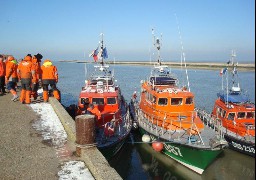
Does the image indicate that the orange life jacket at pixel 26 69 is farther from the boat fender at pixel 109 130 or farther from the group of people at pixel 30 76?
the boat fender at pixel 109 130

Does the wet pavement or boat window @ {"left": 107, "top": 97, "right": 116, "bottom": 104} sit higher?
boat window @ {"left": 107, "top": 97, "right": 116, "bottom": 104}

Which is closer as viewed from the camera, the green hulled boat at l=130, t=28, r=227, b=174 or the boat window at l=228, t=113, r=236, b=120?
the green hulled boat at l=130, t=28, r=227, b=174

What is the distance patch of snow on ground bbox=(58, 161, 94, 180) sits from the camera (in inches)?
197

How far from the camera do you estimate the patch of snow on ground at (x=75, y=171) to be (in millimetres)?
5012

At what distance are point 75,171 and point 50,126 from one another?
3173mm

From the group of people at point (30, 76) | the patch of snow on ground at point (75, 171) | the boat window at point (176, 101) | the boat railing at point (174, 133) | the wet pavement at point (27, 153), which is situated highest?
the group of people at point (30, 76)

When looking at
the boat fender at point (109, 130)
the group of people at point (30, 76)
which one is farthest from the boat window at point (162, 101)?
the group of people at point (30, 76)

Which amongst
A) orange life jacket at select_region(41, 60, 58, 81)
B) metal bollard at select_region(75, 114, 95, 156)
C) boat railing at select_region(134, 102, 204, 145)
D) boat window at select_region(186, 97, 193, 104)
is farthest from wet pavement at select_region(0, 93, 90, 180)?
boat window at select_region(186, 97, 193, 104)

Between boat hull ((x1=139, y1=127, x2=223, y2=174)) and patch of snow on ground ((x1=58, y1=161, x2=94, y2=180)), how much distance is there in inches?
234

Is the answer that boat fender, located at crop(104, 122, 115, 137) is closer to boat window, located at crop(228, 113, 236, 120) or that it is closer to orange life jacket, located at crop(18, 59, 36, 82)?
orange life jacket, located at crop(18, 59, 36, 82)

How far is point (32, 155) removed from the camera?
593 centimetres

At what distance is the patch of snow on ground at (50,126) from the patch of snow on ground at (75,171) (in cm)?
117

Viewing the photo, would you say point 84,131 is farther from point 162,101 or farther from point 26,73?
point 162,101

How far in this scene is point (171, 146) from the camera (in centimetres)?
1126
